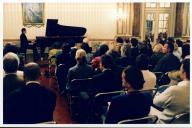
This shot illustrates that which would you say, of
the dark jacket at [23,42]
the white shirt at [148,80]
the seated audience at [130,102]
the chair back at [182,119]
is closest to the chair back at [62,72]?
the white shirt at [148,80]

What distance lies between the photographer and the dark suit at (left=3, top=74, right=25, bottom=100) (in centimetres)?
282

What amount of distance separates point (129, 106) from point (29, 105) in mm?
793

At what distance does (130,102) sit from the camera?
2.46 metres

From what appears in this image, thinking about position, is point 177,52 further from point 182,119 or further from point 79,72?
point 182,119

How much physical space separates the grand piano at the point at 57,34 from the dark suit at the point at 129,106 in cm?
596

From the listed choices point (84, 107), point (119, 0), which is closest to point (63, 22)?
point (84, 107)

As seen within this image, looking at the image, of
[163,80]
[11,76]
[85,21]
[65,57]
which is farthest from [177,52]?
[85,21]

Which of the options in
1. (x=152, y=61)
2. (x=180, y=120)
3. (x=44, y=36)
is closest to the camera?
(x=180, y=120)

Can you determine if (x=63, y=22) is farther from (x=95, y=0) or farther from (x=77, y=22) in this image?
(x=95, y=0)

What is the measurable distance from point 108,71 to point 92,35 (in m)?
6.21

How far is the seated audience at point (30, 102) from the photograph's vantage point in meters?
2.52

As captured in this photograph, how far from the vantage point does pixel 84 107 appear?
3.67 m

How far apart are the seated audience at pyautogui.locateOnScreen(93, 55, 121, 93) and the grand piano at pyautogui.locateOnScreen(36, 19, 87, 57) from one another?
5.09m

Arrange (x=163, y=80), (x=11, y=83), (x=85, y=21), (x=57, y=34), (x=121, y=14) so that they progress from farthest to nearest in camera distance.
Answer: (x=85, y=21) → (x=57, y=34) → (x=121, y=14) → (x=163, y=80) → (x=11, y=83)
